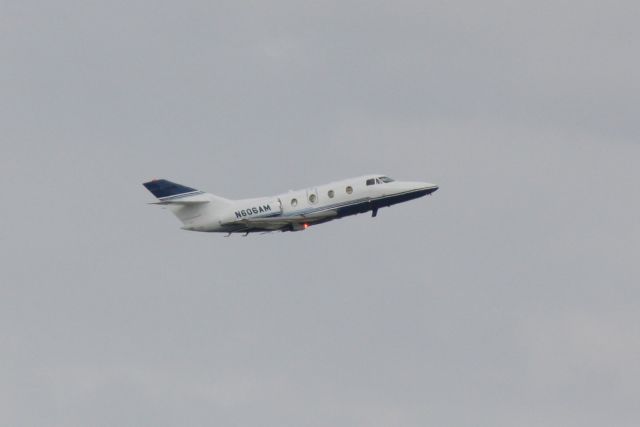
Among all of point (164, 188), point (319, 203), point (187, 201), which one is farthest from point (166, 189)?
point (319, 203)

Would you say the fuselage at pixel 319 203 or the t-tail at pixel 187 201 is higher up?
the t-tail at pixel 187 201

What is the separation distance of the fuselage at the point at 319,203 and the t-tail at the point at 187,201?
102 centimetres

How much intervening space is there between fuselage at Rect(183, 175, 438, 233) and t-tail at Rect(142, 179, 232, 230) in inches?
40.3

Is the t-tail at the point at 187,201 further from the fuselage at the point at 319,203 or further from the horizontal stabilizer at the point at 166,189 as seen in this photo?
the fuselage at the point at 319,203

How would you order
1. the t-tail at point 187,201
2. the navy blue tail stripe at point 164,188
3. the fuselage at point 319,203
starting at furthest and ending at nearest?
the navy blue tail stripe at point 164,188 → the t-tail at point 187,201 → the fuselage at point 319,203

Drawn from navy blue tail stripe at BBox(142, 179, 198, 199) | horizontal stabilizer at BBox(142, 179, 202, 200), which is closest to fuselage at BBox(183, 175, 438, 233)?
horizontal stabilizer at BBox(142, 179, 202, 200)

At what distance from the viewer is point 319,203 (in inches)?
3027

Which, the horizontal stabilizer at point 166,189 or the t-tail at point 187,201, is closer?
the t-tail at point 187,201

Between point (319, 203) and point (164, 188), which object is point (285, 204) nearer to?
point (319, 203)

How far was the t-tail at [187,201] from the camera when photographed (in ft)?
264

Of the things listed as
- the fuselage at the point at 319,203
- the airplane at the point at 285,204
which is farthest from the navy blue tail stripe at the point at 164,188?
the fuselage at the point at 319,203

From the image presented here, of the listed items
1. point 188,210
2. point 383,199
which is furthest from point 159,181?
point 383,199

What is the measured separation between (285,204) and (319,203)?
2.63 m

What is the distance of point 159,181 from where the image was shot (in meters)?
81.3
